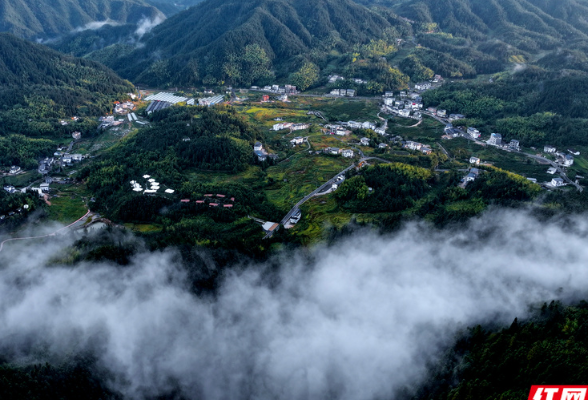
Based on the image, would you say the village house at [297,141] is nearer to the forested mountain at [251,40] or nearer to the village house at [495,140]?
the village house at [495,140]

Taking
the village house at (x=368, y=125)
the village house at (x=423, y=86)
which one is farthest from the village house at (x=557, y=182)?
the village house at (x=423, y=86)

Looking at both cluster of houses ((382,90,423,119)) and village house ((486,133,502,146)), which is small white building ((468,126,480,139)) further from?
cluster of houses ((382,90,423,119))

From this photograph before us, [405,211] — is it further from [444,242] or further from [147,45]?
[147,45]

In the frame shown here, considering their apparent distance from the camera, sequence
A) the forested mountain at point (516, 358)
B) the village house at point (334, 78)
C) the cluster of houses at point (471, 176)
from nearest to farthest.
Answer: the forested mountain at point (516, 358) → the cluster of houses at point (471, 176) → the village house at point (334, 78)

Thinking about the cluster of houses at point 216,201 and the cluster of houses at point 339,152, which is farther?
the cluster of houses at point 339,152

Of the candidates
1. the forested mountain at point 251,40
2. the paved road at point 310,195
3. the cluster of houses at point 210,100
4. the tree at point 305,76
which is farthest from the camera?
the forested mountain at point 251,40

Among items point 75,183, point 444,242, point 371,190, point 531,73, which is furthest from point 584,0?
point 75,183

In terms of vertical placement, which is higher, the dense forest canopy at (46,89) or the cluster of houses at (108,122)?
the dense forest canopy at (46,89)

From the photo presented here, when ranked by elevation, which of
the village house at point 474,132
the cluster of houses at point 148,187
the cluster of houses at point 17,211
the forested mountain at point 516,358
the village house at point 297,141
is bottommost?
the village house at point 474,132
